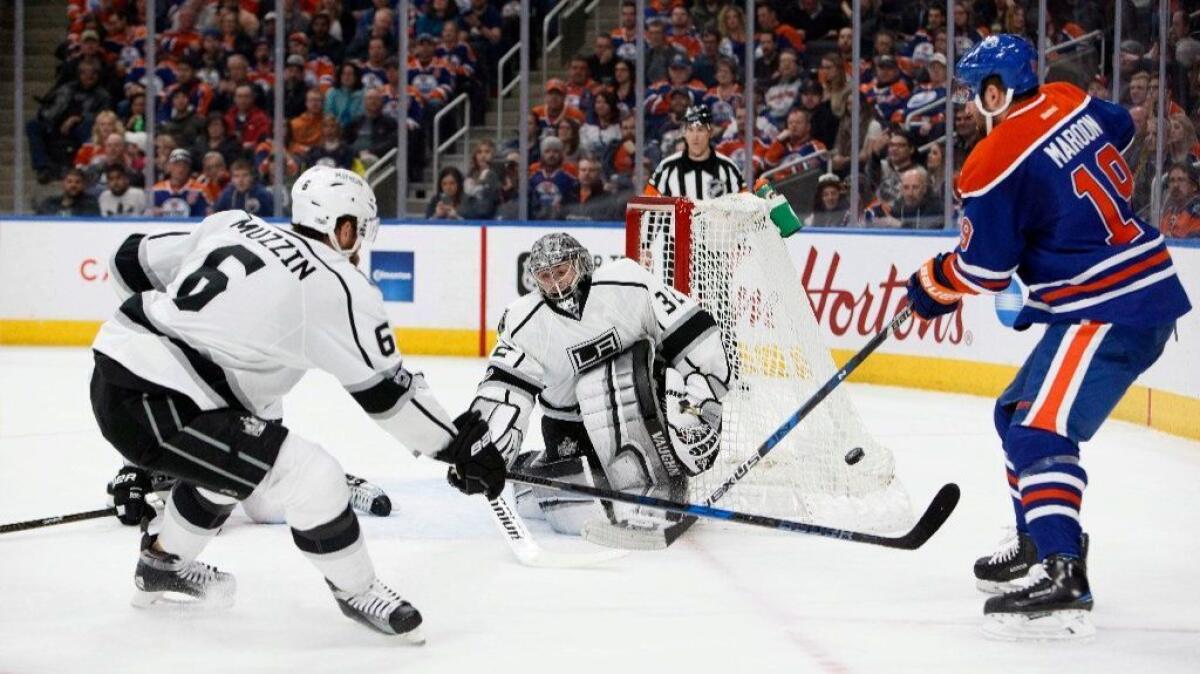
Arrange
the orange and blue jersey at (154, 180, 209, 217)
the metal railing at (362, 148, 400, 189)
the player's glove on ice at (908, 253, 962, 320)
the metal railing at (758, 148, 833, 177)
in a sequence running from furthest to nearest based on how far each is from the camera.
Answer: the orange and blue jersey at (154, 180, 209, 217) → the metal railing at (362, 148, 400, 189) → the metal railing at (758, 148, 833, 177) → the player's glove on ice at (908, 253, 962, 320)

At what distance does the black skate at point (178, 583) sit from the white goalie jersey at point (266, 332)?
0.47 metres

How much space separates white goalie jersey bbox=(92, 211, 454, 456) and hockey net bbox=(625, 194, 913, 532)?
1.63 metres

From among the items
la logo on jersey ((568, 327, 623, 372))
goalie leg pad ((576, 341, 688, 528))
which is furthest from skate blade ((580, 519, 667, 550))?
la logo on jersey ((568, 327, 623, 372))

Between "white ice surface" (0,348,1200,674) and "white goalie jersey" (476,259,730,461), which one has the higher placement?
"white goalie jersey" (476,259,730,461)

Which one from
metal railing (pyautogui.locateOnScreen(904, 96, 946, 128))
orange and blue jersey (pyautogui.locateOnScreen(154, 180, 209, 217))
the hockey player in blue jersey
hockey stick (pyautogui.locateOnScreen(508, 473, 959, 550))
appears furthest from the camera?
orange and blue jersey (pyautogui.locateOnScreen(154, 180, 209, 217))

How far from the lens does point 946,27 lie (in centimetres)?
824

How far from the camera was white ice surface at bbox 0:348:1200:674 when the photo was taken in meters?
3.33

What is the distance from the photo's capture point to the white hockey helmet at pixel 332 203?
131 inches

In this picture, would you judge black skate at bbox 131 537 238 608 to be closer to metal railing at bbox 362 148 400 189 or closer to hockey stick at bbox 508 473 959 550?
hockey stick at bbox 508 473 959 550

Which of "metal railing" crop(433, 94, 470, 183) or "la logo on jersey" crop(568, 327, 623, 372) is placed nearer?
"la logo on jersey" crop(568, 327, 623, 372)

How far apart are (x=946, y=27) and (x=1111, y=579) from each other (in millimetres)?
4706

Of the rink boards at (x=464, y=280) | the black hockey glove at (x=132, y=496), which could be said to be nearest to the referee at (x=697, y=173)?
the rink boards at (x=464, y=280)

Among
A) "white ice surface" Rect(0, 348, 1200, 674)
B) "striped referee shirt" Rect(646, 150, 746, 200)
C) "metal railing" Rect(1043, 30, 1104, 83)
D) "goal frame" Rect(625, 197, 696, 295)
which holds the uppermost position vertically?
"metal railing" Rect(1043, 30, 1104, 83)

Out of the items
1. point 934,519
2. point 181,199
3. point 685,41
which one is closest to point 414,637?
point 934,519
